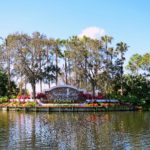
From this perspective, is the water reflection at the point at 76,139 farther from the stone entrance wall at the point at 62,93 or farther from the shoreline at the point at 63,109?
the stone entrance wall at the point at 62,93

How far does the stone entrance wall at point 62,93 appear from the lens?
301 ft

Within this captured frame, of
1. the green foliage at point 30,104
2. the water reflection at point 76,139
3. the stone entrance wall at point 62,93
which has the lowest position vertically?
the water reflection at point 76,139

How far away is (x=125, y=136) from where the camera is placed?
1544 inches

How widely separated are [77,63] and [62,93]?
9.72 metres

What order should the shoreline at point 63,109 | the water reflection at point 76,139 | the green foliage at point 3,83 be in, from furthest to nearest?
the green foliage at point 3,83 < the shoreline at point 63,109 < the water reflection at point 76,139

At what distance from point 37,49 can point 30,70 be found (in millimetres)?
4789

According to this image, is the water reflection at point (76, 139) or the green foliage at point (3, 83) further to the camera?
the green foliage at point (3, 83)

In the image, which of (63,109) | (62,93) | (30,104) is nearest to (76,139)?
(63,109)

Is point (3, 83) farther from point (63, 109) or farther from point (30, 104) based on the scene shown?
point (63, 109)

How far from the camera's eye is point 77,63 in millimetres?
98250

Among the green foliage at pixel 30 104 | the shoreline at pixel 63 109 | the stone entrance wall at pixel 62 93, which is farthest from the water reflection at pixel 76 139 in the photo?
the stone entrance wall at pixel 62 93

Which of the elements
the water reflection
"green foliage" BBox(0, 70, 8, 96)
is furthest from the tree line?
the water reflection

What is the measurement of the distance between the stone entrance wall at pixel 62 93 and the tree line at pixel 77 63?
3791 mm

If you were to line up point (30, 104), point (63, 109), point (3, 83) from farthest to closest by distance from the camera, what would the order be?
point (3, 83)
point (30, 104)
point (63, 109)
